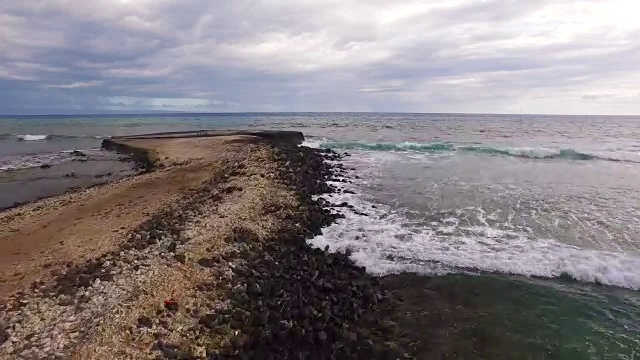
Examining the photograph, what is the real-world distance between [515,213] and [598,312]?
861cm

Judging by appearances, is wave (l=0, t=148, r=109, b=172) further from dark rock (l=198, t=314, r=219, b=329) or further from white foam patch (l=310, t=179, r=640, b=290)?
dark rock (l=198, t=314, r=219, b=329)

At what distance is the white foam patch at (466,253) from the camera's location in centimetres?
1158

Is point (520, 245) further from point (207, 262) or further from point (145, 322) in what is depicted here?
point (145, 322)

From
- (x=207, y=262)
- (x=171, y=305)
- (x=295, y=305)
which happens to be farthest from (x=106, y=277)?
(x=295, y=305)

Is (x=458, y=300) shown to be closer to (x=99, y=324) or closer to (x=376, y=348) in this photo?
(x=376, y=348)

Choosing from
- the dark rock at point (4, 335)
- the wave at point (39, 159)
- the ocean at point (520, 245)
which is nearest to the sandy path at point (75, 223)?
the dark rock at point (4, 335)

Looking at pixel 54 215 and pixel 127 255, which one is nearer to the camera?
pixel 127 255

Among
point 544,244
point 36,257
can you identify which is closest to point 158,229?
point 36,257

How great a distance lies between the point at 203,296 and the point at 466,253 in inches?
304

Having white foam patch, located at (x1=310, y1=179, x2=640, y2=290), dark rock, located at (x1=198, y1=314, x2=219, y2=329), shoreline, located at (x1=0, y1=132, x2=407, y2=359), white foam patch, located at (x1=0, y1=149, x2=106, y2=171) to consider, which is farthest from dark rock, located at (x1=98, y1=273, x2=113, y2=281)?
white foam patch, located at (x1=0, y1=149, x2=106, y2=171)

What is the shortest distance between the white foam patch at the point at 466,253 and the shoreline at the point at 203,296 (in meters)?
1.03

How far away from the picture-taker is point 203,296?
9.31 meters

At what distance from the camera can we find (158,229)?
42.2ft

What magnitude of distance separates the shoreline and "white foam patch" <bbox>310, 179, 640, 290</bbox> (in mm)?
1033
